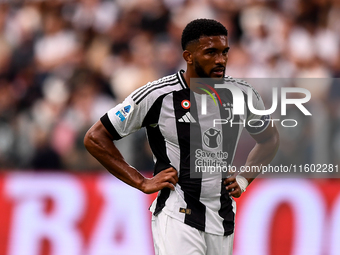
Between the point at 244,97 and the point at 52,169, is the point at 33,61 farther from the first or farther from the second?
the point at 244,97

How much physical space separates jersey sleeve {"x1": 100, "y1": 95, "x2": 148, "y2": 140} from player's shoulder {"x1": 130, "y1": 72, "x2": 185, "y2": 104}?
31mm

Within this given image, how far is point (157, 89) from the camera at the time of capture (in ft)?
10.1

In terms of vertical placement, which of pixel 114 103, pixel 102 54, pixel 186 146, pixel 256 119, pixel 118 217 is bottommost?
pixel 118 217

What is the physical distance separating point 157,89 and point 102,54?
3.96 meters

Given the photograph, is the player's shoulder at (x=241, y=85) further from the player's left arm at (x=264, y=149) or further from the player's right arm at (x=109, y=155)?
the player's right arm at (x=109, y=155)

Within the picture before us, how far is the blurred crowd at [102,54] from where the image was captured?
5.95 meters

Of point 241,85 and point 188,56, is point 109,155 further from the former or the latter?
point 241,85

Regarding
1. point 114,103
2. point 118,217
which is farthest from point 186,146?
point 114,103

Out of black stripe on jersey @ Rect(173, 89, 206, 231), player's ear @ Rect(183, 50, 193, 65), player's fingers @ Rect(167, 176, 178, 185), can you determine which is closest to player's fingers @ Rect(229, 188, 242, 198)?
black stripe on jersey @ Rect(173, 89, 206, 231)

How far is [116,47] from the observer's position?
6.95 m

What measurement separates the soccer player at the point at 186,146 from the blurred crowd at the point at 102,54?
270cm

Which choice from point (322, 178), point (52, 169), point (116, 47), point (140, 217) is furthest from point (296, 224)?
point (116, 47)

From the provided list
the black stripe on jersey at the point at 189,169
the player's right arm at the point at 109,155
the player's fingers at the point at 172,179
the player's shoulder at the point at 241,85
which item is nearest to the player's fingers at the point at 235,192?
the black stripe on jersey at the point at 189,169

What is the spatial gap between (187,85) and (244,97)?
1.25 ft
